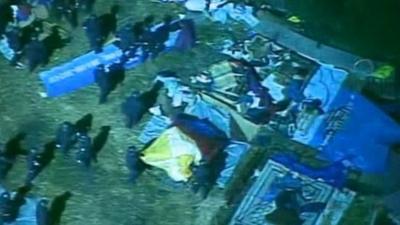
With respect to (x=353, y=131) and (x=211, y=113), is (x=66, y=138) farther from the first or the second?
(x=353, y=131)

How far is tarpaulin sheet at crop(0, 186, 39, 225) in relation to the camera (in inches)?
37.2

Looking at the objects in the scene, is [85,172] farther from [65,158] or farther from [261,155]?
[261,155]

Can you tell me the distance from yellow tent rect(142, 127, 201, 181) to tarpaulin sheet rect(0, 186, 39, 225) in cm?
13

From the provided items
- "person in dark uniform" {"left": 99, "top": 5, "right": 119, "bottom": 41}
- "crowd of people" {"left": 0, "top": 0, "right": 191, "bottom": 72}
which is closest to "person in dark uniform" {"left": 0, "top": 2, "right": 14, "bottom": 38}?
"crowd of people" {"left": 0, "top": 0, "right": 191, "bottom": 72}

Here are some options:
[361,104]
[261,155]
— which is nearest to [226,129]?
[261,155]

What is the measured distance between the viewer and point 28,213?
3.11ft

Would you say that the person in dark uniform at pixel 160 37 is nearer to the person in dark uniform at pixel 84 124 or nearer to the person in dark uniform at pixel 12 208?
the person in dark uniform at pixel 84 124

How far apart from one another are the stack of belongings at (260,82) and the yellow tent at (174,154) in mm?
57

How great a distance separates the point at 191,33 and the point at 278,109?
13cm

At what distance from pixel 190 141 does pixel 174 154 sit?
0.07 feet

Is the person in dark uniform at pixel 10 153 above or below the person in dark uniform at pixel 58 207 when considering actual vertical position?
above

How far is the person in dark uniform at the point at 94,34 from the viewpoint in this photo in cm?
99

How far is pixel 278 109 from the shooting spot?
966 millimetres

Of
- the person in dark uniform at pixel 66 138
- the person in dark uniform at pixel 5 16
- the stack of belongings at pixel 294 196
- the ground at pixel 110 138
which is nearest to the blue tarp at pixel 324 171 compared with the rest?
the stack of belongings at pixel 294 196
